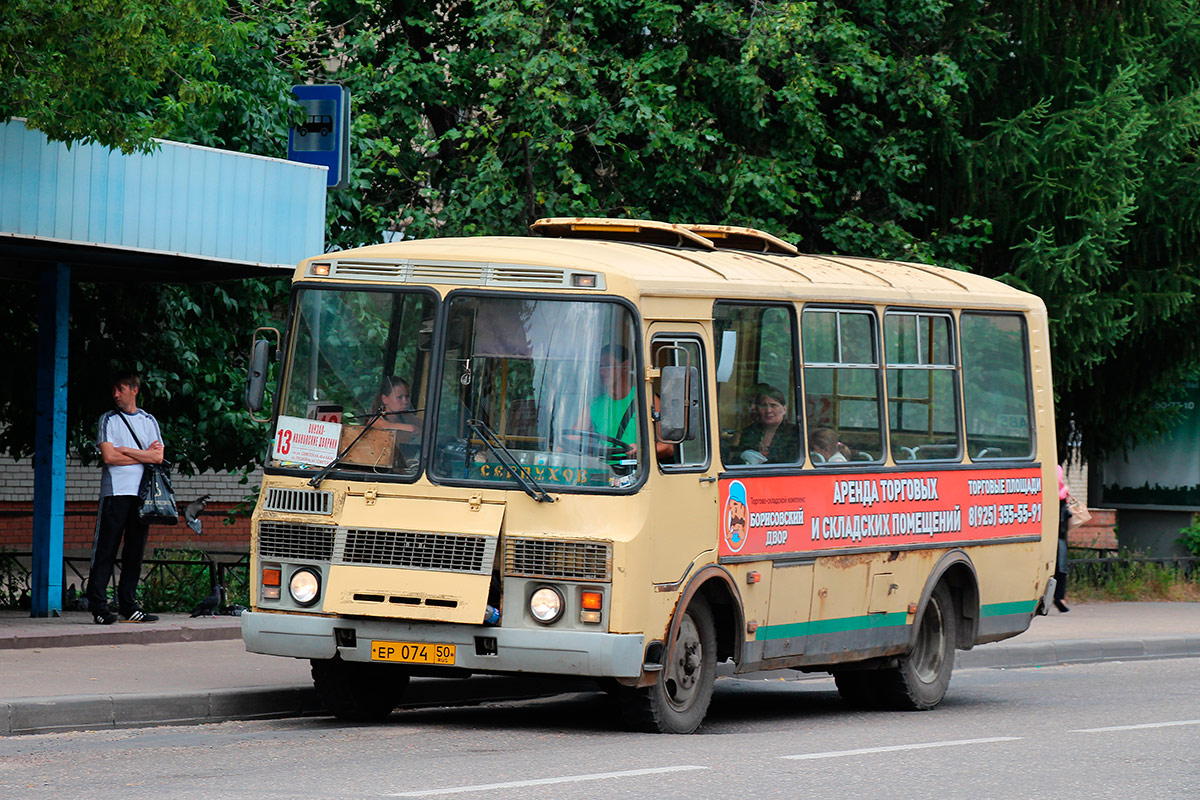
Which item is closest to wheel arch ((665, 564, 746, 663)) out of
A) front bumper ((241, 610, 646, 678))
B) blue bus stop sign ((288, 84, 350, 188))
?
front bumper ((241, 610, 646, 678))

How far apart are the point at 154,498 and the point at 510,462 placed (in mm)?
4933

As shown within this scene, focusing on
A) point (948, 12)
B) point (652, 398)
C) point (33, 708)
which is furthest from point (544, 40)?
point (33, 708)

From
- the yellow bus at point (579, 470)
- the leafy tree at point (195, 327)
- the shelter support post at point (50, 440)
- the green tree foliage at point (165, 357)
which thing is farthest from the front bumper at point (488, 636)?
the green tree foliage at point (165, 357)

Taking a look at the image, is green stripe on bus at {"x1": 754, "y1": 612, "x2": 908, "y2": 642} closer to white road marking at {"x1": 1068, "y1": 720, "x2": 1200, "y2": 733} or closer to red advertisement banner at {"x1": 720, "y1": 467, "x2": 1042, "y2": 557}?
red advertisement banner at {"x1": 720, "y1": 467, "x2": 1042, "y2": 557}

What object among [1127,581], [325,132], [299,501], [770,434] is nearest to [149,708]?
[299,501]

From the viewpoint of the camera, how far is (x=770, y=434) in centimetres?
1143

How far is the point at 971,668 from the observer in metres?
16.6

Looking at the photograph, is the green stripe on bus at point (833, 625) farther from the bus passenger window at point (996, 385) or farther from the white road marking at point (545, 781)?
the white road marking at point (545, 781)

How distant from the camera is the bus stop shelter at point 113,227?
13.2 m

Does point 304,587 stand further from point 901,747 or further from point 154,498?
point 154,498

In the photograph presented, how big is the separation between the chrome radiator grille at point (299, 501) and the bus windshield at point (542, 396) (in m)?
0.66

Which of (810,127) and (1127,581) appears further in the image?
(1127,581)

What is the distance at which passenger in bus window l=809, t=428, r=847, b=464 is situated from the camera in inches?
464

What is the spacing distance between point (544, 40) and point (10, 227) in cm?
722
